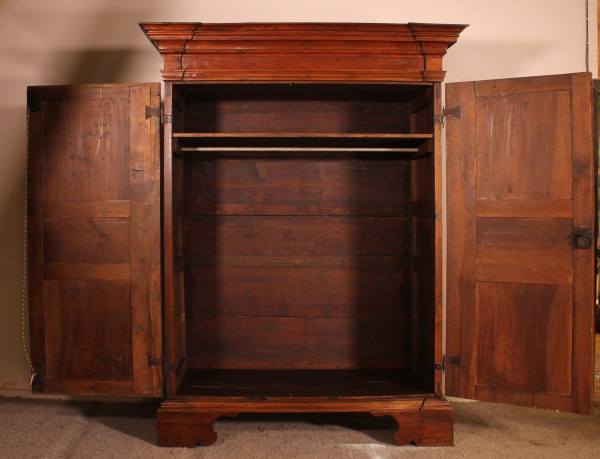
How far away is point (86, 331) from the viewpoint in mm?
2146

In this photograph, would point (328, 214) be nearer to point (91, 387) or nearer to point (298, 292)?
point (298, 292)

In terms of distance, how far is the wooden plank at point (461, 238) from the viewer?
2.11m

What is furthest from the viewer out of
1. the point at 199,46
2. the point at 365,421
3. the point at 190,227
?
the point at 190,227

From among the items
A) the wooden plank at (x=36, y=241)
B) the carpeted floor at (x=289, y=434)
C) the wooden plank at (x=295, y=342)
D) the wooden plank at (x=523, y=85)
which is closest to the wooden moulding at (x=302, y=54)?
the wooden plank at (x=523, y=85)

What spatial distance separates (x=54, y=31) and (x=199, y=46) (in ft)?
4.05

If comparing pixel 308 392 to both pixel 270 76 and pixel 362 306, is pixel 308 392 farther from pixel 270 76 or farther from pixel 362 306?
pixel 270 76

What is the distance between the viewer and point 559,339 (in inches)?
80.0

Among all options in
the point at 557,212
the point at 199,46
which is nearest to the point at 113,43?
the point at 199,46

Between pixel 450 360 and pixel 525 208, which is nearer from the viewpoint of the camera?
pixel 525 208

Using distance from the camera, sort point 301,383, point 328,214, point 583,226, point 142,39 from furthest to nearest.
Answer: point 142,39, point 328,214, point 301,383, point 583,226

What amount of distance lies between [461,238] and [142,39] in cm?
223

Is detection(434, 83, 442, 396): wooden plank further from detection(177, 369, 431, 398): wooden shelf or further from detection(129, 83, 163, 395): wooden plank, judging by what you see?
detection(129, 83, 163, 395): wooden plank

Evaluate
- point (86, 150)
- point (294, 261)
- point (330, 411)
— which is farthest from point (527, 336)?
point (86, 150)

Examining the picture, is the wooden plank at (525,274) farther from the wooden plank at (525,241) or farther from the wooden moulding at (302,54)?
the wooden moulding at (302,54)
